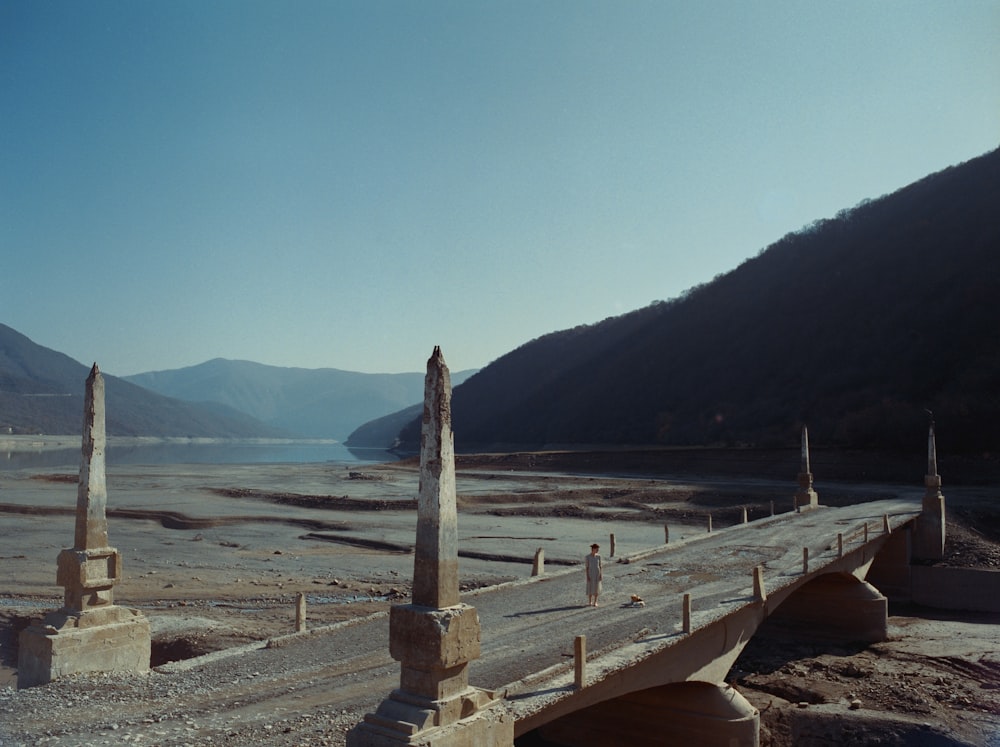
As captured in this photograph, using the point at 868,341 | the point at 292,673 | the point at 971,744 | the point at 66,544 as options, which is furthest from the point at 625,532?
the point at 868,341

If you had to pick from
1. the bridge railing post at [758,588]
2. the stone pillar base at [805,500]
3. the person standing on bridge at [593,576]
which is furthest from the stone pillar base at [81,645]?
the stone pillar base at [805,500]

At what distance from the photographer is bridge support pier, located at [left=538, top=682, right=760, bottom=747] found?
1544 centimetres

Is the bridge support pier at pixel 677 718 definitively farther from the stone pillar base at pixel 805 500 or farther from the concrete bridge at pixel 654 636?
the stone pillar base at pixel 805 500

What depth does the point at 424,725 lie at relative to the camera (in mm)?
7309

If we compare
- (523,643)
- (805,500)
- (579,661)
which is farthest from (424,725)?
(805,500)

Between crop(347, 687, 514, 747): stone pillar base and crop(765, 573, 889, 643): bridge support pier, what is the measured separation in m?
21.5

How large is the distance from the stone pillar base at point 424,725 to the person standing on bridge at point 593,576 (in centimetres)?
827

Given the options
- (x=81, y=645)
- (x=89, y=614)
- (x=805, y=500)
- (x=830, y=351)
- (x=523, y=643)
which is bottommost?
(x=805, y=500)

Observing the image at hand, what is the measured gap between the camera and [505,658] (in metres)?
12.1

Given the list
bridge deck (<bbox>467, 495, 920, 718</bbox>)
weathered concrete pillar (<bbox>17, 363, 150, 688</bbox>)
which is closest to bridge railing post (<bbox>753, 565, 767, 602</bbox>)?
bridge deck (<bbox>467, 495, 920, 718</bbox>)

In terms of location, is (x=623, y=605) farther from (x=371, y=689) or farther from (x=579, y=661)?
(x=371, y=689)

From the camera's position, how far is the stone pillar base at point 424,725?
23.8 ft

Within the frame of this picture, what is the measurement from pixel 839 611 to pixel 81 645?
24.1 metres

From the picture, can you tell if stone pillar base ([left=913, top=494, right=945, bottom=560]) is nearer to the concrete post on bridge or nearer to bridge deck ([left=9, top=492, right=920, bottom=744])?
bridge deck ([left=9, top=492, right=920, bottom=744])
